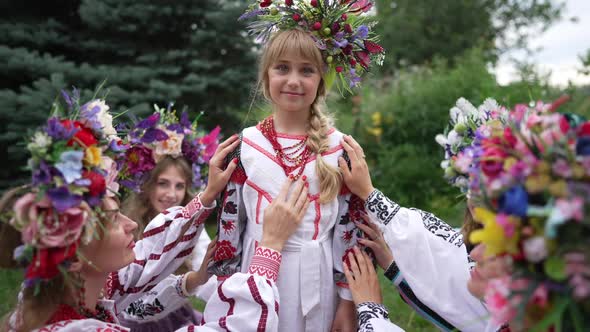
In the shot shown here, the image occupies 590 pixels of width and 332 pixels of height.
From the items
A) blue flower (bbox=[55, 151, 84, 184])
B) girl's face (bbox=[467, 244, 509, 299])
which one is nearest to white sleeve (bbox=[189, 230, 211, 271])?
blue flower (bbox=[55, 151, 84, 184])

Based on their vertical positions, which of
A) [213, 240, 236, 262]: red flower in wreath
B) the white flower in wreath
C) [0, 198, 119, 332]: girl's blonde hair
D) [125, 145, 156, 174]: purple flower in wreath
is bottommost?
[0, 198, 119, 332]: girl's blonde hair

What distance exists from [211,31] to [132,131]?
10.9 ft

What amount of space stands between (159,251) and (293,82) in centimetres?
116

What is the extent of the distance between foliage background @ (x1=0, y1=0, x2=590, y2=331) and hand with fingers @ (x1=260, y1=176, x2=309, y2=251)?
8.48 ft

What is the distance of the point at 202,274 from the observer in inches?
129

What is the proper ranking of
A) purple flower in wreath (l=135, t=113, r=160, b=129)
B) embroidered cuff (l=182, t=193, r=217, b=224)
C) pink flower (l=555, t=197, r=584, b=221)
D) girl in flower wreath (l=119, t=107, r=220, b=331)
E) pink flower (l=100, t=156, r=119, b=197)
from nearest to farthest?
pink flower (l=555, t=197, r=584, b=221), pink flower (l=100, t=156, r=119, b=197), embroidered cuff (l=182, t=193, r=217, b=224), purple flower in wreath (l=135, t=113, r=160, b=129), girl in flower wreath (l=119, t=107, r=220, b=331)

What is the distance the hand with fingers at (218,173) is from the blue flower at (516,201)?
1594 millimetres

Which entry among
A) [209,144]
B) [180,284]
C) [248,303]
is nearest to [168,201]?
[209,144]

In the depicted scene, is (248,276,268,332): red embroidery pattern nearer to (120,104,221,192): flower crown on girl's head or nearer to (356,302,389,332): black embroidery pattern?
(356,302,389,332): black embroidery pattern

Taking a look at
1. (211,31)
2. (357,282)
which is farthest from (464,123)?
(211,31)

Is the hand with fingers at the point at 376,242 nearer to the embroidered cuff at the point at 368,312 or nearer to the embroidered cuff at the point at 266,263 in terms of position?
the embroidered cuff at the point at 368,312

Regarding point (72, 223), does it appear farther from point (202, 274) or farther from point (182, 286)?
point (182, 286)

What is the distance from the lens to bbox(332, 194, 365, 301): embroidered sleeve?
9.45ft

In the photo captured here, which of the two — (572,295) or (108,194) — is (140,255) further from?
(572,295)
